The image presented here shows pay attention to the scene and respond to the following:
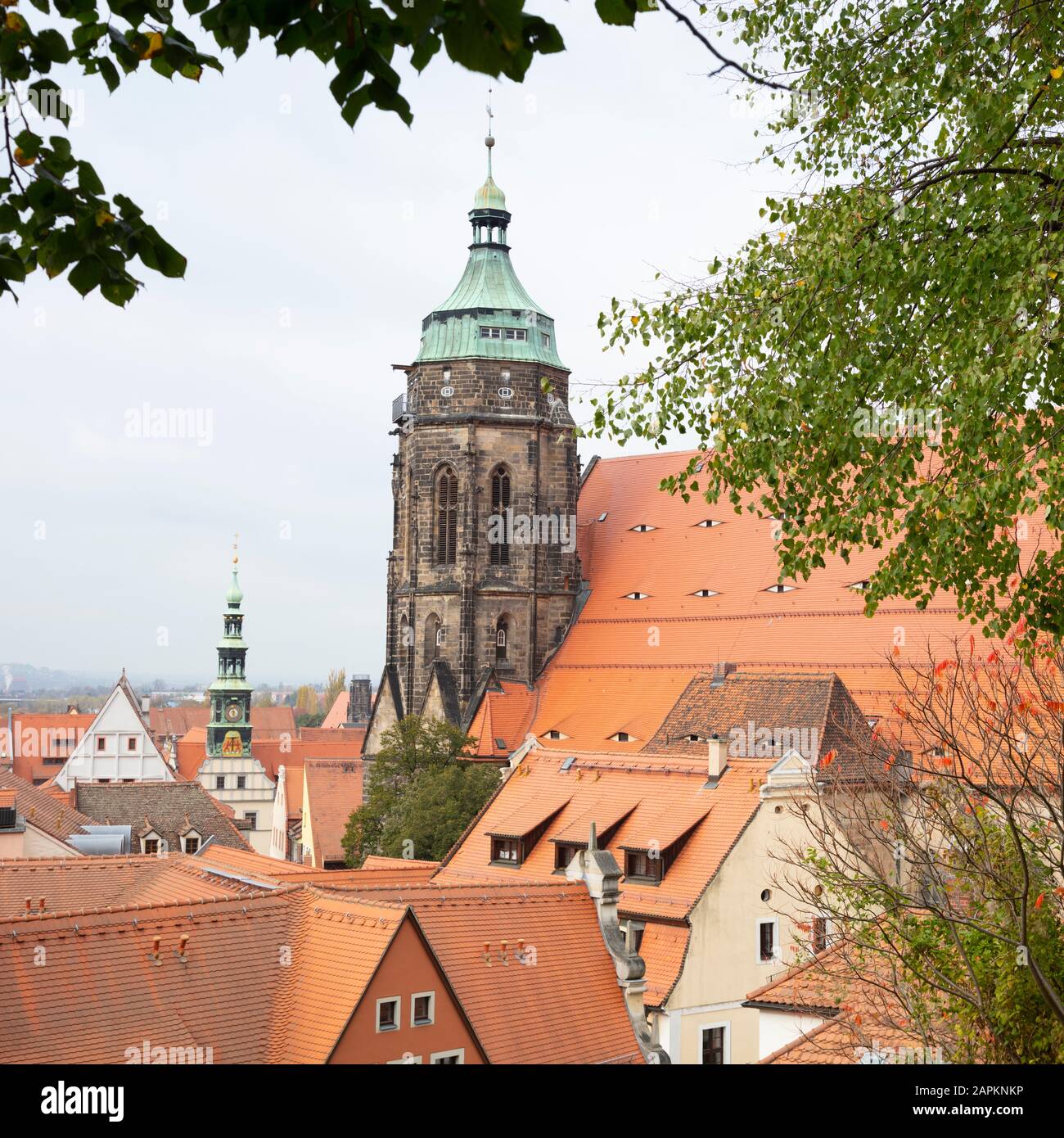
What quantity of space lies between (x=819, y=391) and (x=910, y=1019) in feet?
14.0

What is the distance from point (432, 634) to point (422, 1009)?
28.0m

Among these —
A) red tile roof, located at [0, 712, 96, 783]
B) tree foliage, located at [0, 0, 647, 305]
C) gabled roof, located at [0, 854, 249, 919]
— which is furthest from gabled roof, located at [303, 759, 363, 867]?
tree foliage, located at [0, 0, 647, 305]

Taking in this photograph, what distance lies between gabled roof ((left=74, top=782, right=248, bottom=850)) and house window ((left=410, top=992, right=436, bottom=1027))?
19.7 m

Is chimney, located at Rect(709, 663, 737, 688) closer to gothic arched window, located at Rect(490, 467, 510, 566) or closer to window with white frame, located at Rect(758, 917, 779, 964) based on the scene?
gothic arched window, located at Rect(490, 467, 510, 566)

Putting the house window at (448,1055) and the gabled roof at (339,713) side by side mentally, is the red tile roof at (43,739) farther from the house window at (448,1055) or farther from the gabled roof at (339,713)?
the house window at (448,1055)

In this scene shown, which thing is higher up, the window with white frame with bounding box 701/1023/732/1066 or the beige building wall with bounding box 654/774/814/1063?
the beige building wall with bounding box 654/774/814/1063

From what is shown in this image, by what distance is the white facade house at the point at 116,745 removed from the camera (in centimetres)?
6769

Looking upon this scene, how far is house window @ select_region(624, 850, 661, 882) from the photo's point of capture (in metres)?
23.9

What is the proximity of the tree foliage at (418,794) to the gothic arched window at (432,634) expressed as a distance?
9.95ft

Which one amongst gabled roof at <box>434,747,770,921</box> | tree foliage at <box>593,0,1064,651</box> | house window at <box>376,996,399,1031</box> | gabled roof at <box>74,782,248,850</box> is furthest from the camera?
gabled roof at <box>74,782,248,850</box>

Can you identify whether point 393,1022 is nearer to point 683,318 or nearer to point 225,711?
point 683,318
